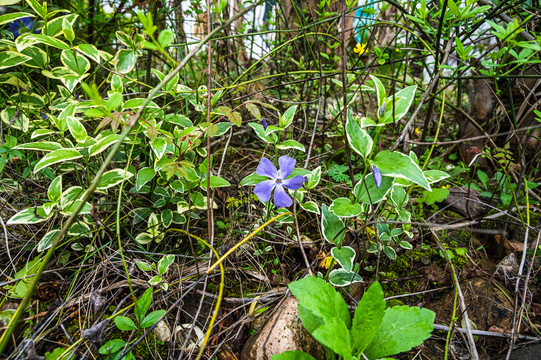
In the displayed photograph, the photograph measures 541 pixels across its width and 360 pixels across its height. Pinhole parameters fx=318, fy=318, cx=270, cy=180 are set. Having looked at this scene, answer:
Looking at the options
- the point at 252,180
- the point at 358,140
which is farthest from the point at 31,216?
the point at 358,140

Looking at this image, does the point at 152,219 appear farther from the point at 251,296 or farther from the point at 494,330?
the point at 494,330

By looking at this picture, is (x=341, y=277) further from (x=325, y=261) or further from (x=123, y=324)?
(x=123, y=324)

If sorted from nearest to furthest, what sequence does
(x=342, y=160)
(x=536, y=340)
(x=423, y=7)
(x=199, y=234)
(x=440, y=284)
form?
(x=536, y=340)
(x=423, y=7)
(x=440, y=284)
(x=199, y=234)
(x=342, y=160)

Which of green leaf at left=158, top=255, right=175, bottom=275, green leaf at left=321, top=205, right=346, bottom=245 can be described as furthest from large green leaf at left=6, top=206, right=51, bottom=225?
green leaf at left=321, top=205, right=346, bottom=245

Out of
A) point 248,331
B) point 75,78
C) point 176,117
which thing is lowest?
point 248,331

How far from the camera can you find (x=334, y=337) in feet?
2.58

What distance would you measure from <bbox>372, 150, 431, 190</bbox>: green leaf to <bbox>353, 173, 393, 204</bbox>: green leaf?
0.29 feet

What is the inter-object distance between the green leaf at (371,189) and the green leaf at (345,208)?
33 millimetres

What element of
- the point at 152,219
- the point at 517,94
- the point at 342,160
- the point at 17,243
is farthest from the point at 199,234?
the point at 517,94

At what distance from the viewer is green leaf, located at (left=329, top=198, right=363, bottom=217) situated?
0.97 meters

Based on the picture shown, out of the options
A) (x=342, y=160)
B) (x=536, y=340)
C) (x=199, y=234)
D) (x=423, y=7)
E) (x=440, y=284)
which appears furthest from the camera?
(x=342, y=160)

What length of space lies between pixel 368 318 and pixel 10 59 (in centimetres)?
162

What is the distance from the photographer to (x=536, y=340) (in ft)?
3.33

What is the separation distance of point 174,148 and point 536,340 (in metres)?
1.38
